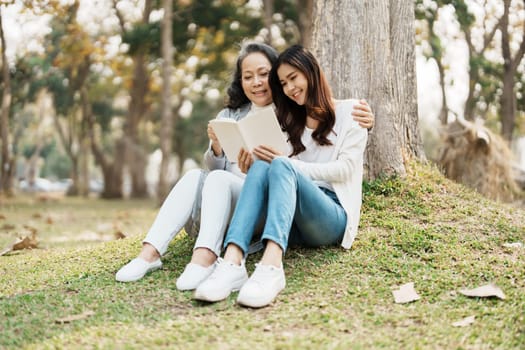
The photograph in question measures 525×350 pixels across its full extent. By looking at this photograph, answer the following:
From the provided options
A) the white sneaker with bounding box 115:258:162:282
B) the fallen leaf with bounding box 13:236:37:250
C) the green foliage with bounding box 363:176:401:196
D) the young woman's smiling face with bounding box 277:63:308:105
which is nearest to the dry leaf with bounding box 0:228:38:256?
the fallen leaf with bounding box 13:236:37:250

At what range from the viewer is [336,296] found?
270 centimetres

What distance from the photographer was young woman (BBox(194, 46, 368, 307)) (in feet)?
8.70

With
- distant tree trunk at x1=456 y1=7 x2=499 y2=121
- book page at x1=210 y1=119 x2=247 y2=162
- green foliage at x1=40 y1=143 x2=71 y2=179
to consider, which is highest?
distant tree trunk at x1=456 y1=7 x2=499 y2=121

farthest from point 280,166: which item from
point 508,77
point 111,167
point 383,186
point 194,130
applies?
point 194,130

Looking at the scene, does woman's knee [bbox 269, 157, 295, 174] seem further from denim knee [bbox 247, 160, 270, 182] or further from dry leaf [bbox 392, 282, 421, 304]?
dry leaf [bbox 392, 282, 421, 304]

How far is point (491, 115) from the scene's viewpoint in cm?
1766

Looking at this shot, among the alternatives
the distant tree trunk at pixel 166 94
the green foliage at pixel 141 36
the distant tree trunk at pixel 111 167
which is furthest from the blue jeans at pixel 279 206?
the distant tree trunk at pixel 111 167

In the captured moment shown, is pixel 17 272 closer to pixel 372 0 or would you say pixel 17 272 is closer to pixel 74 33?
pixel 372 0

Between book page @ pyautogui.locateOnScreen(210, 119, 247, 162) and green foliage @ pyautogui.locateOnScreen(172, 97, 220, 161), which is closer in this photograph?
book page @ pyautogui.locateOnScreen(210, 119, 247, 162)

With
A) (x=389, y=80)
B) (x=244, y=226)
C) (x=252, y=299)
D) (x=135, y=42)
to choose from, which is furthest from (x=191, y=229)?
Result: (x=135, y=42)

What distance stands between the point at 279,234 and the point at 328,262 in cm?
57

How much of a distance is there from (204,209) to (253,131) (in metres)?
0.50

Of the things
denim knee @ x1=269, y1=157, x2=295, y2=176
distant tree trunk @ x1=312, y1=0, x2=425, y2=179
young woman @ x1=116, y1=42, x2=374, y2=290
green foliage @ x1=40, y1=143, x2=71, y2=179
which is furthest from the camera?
green foliage @ x1=40, y1=143, x2=71, y2=179

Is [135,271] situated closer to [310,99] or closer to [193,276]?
[193,276]
